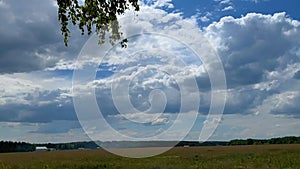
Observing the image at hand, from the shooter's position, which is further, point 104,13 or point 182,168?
point 182,168

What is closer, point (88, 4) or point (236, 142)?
point (88, 4)

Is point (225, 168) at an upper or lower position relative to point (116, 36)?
lower

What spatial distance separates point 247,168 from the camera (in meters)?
32.7

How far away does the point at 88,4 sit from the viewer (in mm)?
12703

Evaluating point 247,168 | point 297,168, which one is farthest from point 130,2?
point 247,168

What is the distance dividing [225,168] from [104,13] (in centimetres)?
2309

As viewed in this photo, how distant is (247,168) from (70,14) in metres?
23.5

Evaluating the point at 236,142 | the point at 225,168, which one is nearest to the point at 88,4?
the point at 225,168

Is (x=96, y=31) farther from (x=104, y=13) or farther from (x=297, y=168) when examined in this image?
(x=297, y=168)

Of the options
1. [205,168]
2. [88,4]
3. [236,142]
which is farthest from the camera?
[236,142]

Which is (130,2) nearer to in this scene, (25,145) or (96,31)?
(96,31)

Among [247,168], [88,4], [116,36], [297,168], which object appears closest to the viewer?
[88,4]

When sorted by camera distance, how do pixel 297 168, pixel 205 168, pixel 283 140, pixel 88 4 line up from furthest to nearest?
pixel 283 140, pixel 205 168, pixel 297 168, pixel 88 4

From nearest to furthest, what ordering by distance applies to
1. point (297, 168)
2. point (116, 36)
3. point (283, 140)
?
point (116, 36) → point (297, 168) → point (283, 140)
